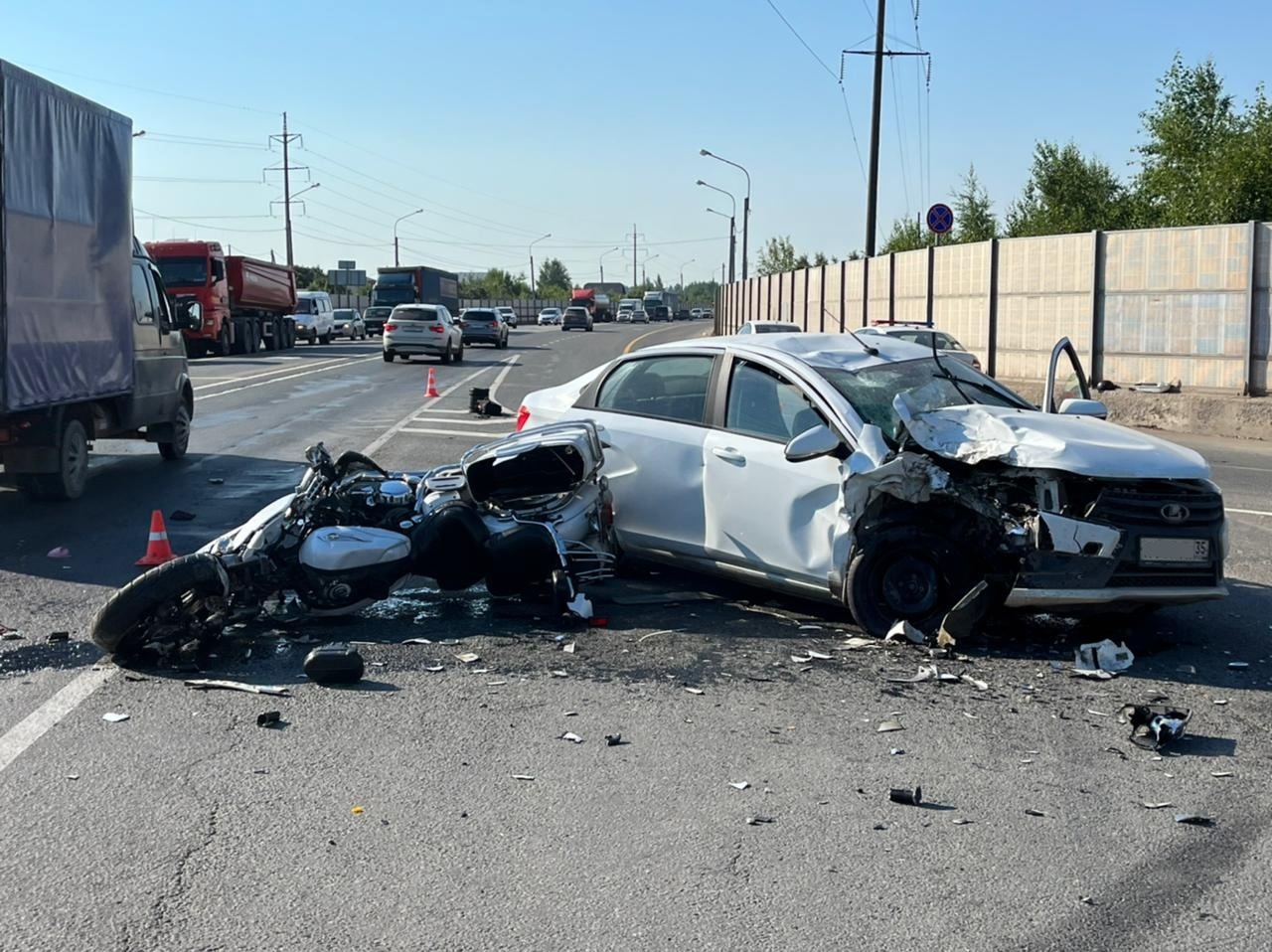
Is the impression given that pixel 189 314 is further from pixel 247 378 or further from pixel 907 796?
pixel 247 378

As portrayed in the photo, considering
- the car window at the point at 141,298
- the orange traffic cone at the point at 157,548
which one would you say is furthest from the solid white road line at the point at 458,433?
the orange traffic cone at the point at 157,548

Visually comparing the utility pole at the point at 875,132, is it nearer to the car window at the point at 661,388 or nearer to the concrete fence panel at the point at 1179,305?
the concrete fence panel at the point at 1179,305

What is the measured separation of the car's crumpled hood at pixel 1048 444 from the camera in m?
6.33

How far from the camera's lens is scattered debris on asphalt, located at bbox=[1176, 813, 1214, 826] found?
4.45 m

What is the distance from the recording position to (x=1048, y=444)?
640 centimetres

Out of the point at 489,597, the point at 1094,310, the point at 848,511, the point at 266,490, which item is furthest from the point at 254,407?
the point at 848,511

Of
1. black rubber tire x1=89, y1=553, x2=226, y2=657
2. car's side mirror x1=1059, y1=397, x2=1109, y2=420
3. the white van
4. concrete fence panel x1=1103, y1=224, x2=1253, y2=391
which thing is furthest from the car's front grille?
the white van

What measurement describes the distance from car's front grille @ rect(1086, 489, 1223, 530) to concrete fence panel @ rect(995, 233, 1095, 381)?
53.8 ft

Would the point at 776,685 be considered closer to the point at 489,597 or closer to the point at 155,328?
the point at 489,597

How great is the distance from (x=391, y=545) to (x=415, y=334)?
109ft

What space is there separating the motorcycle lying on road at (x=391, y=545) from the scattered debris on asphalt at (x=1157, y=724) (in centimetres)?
288

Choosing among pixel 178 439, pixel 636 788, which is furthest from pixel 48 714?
pixel 178 439

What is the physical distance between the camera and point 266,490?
1251 centimetres

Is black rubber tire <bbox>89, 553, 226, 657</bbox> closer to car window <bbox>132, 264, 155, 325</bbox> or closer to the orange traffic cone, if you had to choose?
the orange traffic cone
